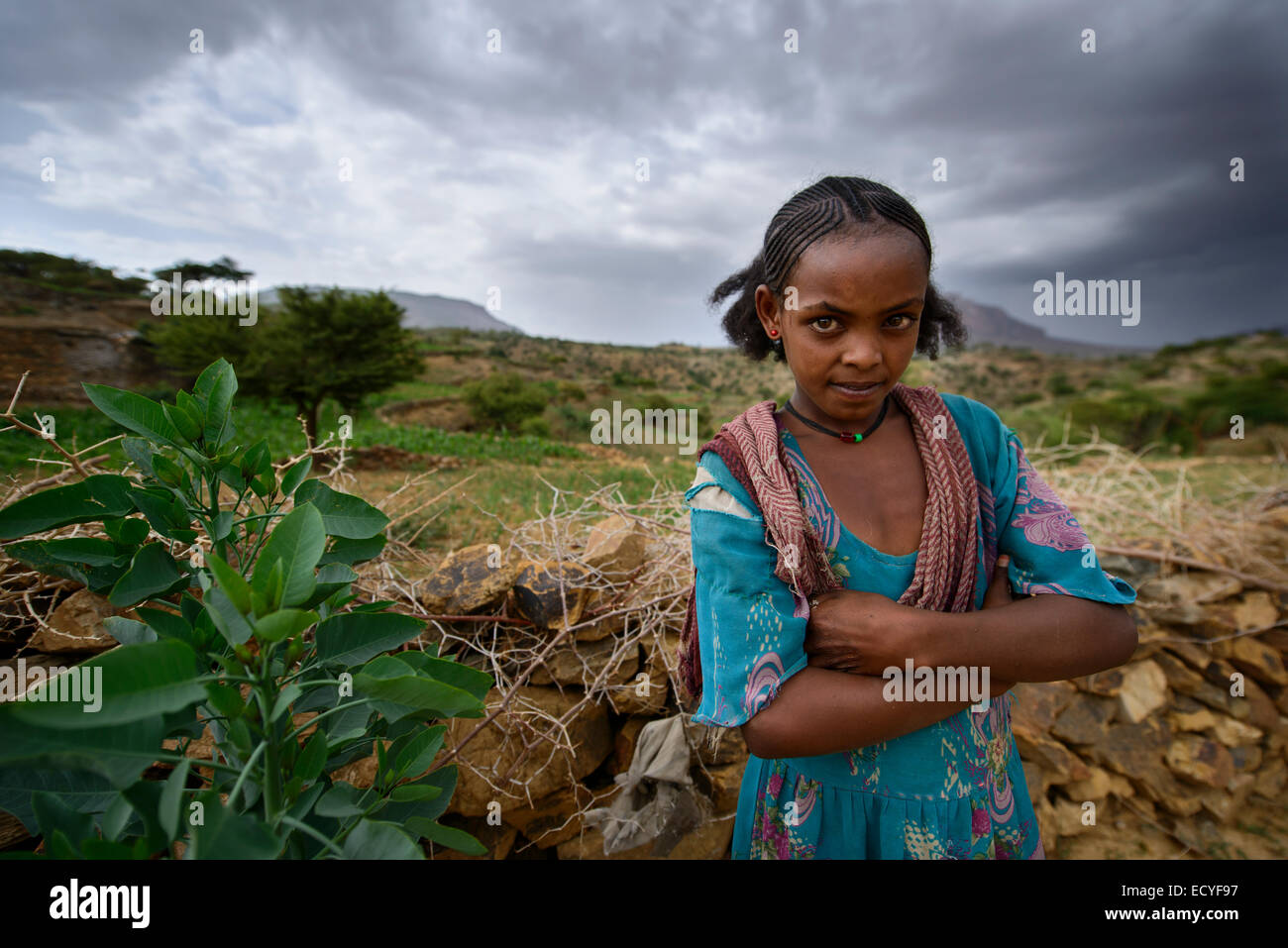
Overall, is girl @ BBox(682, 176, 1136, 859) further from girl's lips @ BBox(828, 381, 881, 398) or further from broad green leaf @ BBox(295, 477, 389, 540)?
broad green leaf @ BBox(295, 477, 389, 540)

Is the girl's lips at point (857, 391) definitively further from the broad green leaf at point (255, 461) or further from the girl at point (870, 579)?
the broad green leaf at point (255, 461)

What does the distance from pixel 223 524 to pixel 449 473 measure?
380 cm

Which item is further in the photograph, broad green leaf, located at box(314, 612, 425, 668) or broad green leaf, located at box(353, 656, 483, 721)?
broad green leaf, located at box(314, 612, 425, 668)

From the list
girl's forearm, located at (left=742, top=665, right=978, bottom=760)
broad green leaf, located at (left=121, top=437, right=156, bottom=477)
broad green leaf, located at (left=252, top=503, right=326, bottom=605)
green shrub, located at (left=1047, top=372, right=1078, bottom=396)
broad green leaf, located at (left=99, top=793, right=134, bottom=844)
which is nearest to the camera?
broad green leaf, located at (left=99, top=793, right=134, bottom=844)

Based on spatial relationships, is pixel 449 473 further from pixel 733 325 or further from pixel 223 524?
pixel 223 524

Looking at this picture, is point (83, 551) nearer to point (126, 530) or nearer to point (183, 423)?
point (126, 530)

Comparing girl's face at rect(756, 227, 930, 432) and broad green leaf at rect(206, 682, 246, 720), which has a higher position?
girl's face at rect(756, 227, 930, 432)

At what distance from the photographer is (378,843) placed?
693 mm

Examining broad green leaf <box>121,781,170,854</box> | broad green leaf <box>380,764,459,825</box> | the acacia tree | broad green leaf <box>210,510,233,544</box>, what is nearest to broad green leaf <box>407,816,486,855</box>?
broad green leaf <box>380,764,459,825</box>

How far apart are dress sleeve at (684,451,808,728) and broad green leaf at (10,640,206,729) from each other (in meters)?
0.79

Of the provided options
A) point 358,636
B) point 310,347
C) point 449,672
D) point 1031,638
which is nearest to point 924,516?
point 1031,638

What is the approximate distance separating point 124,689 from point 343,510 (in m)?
0.45

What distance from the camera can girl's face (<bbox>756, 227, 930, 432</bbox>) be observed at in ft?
3.89
